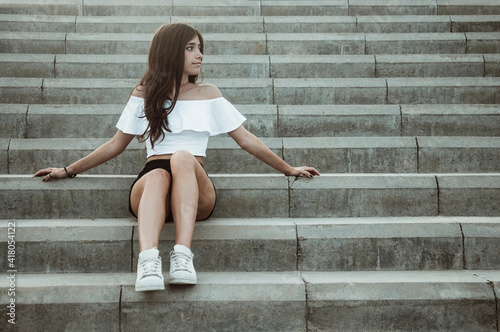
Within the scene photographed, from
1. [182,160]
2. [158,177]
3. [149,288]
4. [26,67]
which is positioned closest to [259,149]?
[182,160]

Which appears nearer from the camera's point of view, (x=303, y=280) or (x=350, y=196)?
(x=303, y=280)

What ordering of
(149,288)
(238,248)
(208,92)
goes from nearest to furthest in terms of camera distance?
(149,288)
(238,248)
(208,92)

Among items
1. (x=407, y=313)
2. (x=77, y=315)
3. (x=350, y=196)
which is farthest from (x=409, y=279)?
(x=77, y=315)

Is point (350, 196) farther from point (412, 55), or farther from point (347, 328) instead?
point (412, 55)

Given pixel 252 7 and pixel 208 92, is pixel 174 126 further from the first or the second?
pixel 252 7

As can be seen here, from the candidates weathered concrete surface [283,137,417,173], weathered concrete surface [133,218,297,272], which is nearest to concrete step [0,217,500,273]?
weathered concrete surface [133,218,297,272]

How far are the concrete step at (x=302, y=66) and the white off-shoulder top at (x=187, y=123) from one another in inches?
82.9

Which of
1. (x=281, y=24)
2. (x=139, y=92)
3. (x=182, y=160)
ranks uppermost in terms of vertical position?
(x=281, y=24)

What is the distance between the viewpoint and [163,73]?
11.4ft

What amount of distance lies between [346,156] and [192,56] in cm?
156

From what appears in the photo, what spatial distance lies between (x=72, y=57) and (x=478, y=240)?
4.40 m

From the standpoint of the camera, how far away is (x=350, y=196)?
12.0ft

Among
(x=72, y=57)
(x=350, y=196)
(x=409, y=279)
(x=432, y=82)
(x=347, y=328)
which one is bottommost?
(x=347, y=328)

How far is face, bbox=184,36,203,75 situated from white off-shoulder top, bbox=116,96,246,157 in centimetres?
22
